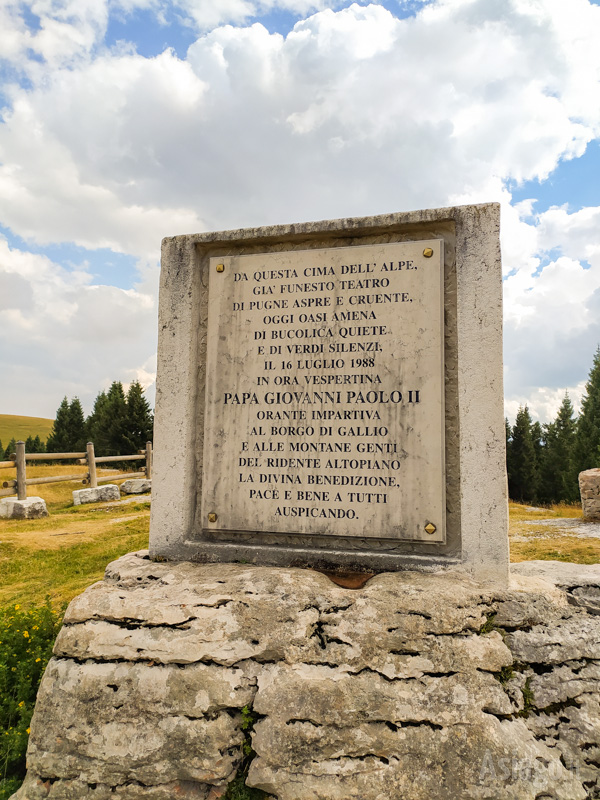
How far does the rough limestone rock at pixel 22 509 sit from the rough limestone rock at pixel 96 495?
266cm

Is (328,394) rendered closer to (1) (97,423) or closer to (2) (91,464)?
(2) (91,464)

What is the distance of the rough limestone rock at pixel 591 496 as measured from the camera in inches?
464

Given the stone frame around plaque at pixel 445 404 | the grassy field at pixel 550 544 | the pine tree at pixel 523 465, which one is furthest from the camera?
the pine tree at pixel 523 465

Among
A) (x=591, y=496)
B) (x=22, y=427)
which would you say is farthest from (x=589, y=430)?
(x=22, y=427)

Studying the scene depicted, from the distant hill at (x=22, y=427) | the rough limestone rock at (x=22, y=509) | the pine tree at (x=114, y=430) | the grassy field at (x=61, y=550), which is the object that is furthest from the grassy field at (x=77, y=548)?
the distant hill at (x=22, y=427)

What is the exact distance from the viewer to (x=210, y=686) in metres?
2.43

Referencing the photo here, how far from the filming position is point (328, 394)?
10.8 feet

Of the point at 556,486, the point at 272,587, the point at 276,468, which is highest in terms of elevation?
the point at 276,468

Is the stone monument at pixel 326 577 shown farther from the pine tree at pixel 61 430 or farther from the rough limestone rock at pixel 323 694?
the pine tree at pixel 61 430

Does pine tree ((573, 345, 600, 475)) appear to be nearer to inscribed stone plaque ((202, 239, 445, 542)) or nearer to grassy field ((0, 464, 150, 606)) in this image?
grassy field ((0, 464, 150, 606))

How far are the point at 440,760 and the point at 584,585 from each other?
1415mm

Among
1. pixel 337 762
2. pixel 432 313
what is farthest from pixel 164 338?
pixel 337 762

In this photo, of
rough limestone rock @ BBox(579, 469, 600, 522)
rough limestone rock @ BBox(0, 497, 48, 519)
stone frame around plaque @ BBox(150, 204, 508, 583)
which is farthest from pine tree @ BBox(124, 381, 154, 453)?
stone frame around plaque @ BBox(150, 204, 508, 583)

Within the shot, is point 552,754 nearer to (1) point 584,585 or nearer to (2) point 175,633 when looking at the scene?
(1) point 584,585
